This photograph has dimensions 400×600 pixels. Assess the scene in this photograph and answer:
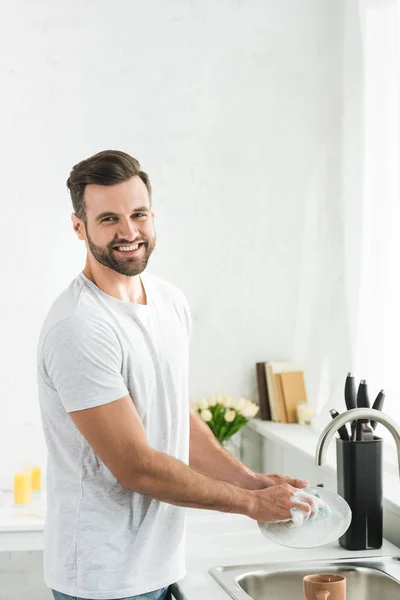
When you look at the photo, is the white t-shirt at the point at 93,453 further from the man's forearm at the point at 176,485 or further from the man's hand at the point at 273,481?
the man's hand at the point at 273,481

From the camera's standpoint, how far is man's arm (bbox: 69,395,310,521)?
156cm

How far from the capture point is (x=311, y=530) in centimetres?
169

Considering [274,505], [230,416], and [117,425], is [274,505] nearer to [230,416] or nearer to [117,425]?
[117,425]

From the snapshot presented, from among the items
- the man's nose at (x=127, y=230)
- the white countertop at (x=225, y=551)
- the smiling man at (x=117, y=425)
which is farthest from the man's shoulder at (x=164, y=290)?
the white countertop at (x=225, y=551)

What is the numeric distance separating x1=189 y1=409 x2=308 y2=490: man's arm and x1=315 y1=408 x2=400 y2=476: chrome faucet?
97 millimetres

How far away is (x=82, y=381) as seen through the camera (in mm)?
1568

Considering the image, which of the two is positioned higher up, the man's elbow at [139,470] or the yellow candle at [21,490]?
the man's elbow at [139,470]

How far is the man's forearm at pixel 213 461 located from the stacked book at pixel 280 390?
39.7 inches

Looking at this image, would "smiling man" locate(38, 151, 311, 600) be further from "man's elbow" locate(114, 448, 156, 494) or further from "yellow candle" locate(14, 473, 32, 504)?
"yellow candle" locate(14, 473, 32, 504)

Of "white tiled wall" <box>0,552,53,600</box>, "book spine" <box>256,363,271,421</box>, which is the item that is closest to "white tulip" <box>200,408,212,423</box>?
"book spine" <box>256,363,271,421</box>

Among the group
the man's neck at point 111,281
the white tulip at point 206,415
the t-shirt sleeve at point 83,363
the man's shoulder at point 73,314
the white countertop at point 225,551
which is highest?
the man's neck at point 111,281

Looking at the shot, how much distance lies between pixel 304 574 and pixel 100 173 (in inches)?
37.7

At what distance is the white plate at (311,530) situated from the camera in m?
1.68

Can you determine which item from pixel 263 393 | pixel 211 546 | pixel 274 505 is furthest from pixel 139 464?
pixel 263 393
